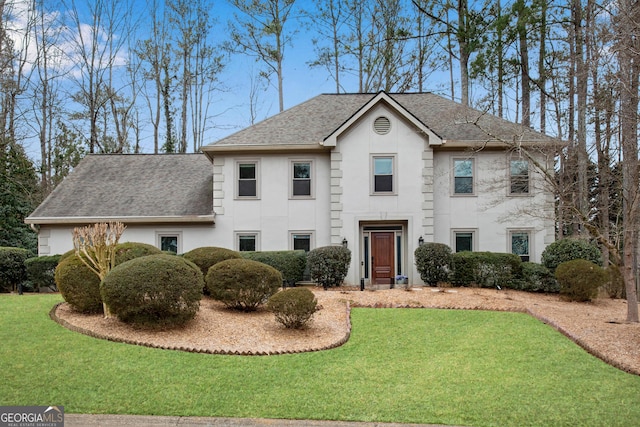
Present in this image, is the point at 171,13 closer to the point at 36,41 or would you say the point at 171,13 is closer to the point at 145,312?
the point at 36,41

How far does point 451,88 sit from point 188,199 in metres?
17.5

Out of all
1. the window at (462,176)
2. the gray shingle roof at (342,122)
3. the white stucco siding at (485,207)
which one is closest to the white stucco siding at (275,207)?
the gray shingle roof at (342,122)

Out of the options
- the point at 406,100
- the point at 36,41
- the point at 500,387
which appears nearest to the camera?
the point at 500,387

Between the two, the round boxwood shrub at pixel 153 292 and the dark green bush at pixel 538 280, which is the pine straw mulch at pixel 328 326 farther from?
the dark green bush at pixel 538 280

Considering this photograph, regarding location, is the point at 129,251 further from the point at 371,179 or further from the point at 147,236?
the point at 371,179

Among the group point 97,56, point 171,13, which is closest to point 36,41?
point 97,56

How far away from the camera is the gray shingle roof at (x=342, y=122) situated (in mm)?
16859

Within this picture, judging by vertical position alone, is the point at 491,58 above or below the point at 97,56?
below

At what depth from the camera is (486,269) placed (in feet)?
49.7

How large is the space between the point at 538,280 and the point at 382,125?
7.26 m

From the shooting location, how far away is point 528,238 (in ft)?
55.5

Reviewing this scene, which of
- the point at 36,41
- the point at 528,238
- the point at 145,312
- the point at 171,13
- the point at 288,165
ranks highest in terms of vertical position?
the point at 171,13

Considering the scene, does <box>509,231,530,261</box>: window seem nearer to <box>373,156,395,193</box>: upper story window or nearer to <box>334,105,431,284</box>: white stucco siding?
<box>334,105,431,284</box>: white stucco siding

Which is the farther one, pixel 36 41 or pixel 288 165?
pixel 36 41
